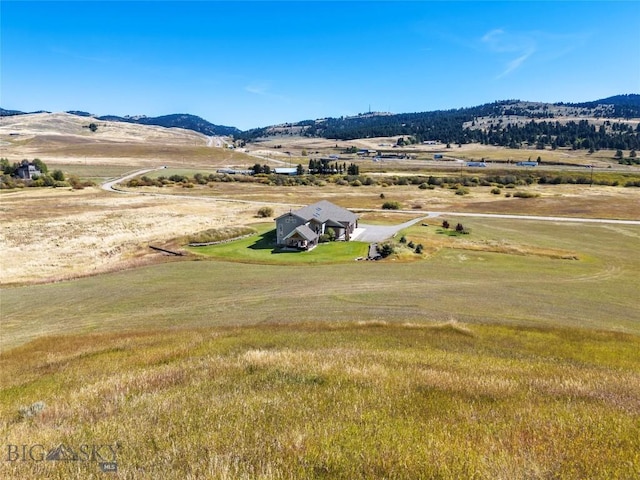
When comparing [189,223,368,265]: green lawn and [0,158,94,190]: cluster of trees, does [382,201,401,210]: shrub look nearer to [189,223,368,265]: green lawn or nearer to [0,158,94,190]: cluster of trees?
[189,223,368,265]: green lawn

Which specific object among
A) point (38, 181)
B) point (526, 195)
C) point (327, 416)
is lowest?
point (327, 416)

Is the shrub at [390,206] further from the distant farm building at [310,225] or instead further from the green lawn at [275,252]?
the green lawn at [275,252]

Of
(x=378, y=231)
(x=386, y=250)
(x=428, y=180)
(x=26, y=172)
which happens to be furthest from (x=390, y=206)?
(x=26, y=172)

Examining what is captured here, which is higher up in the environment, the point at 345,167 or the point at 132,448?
the point at 345,167

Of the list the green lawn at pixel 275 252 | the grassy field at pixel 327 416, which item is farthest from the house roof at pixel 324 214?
the grassy field at pixel 327 416

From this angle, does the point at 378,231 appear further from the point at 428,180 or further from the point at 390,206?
the point at 428,180

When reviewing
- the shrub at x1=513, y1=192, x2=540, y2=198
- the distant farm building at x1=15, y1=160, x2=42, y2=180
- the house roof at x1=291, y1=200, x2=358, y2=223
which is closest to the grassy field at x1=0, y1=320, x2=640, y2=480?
the house roof at x1=291, y1=200, x2=358, y2=223

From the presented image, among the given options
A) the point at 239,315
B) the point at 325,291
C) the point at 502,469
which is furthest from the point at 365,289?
the point at 502,469

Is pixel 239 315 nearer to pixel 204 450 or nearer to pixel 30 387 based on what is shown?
pixel 30 387
